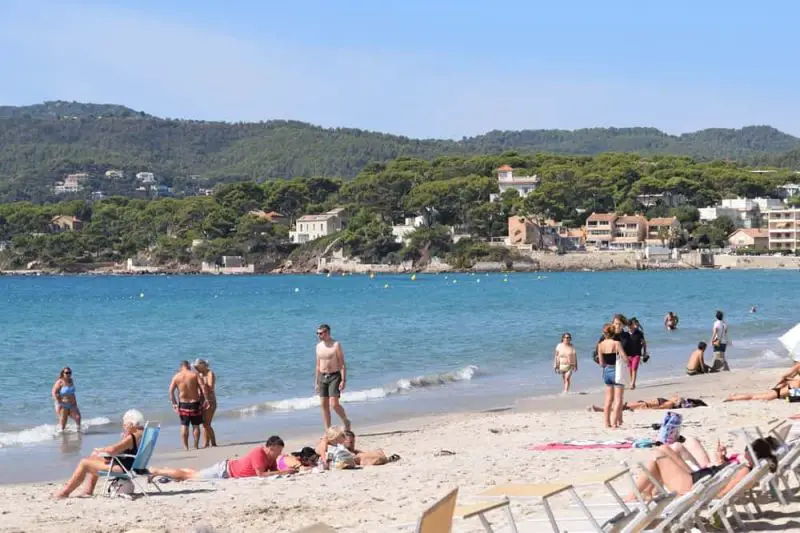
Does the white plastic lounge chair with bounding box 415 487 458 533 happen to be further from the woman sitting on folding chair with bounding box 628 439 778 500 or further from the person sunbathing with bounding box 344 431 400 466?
the person sunbathing with bounding box 344 431 400 466

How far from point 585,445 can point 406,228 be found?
A: 123 m

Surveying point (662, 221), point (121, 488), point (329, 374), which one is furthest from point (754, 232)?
point (121, 488)

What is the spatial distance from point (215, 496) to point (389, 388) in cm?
1163

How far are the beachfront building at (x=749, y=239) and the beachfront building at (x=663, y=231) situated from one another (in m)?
6.51

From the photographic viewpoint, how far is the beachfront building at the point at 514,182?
5551 inches

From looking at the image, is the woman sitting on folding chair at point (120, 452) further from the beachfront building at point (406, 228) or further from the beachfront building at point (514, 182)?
the beachfront building at point (514, 182)

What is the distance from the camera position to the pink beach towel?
11492 mm

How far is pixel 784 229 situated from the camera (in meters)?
130

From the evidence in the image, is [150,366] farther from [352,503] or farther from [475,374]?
[352,503]

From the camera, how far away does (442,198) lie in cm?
13612

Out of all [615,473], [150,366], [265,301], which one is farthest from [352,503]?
[265,301]

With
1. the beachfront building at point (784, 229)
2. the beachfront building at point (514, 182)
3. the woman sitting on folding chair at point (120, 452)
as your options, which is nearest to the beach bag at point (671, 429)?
the woman sitting on folding chair at point (120, 452)

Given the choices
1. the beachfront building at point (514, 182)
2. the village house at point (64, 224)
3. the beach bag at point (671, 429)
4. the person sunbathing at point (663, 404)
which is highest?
the beachfront building at point (514, 182)

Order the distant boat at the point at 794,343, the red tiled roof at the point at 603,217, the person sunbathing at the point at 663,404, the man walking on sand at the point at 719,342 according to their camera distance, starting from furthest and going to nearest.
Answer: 1. the red tiled roof at the point at 603,217
2. the man walking on sand at the point at 719,342
3. the person sunbathing at the point at 663,404
4. the distant boat at the point at 794,343
